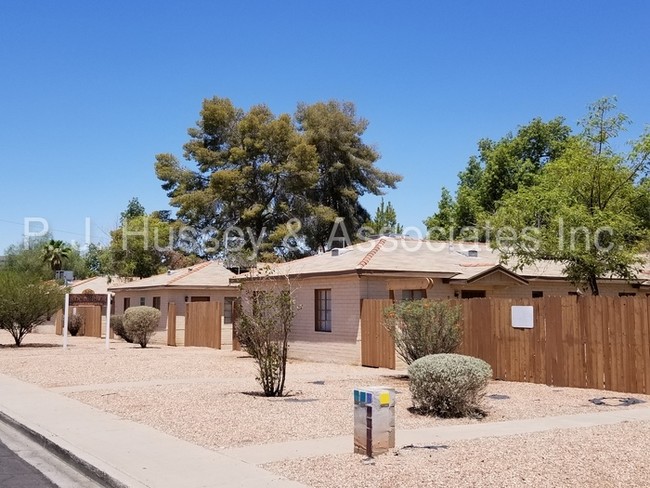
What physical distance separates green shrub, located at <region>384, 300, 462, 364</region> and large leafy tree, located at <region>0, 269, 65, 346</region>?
1975 cm

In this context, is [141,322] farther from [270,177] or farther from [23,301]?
[270,177]

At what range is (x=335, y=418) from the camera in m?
11.7

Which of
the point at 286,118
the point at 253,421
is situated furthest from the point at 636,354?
the point at 286,118

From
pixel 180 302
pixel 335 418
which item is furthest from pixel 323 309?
pixel 180 302

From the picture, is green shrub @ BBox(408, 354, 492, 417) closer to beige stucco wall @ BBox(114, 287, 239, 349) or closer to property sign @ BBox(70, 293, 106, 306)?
beige stucco wall @ BBox(114, 287, 239, 349)

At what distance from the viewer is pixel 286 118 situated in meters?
51.5

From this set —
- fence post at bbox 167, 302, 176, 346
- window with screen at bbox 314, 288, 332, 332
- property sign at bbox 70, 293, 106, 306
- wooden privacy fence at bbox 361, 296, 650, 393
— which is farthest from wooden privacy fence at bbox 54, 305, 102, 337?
wooden privacy fence at bbox 361, 296, 650, 393

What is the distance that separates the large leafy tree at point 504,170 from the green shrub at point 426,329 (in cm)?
3106

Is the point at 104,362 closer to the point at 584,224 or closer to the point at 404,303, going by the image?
the point at 404,303

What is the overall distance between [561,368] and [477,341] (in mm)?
2547

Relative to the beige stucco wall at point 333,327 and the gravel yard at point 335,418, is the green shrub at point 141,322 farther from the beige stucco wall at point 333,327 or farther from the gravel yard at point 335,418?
the beige stucco wall at point 333,327

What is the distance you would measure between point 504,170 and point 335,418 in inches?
1577

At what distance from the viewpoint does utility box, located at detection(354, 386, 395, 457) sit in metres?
8.55

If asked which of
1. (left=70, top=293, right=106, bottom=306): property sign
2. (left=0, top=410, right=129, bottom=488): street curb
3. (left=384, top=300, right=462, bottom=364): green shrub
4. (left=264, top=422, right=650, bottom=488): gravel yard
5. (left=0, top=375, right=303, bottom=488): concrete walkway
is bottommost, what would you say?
(left=0, top=410, right=129, bottom=488): street curb
